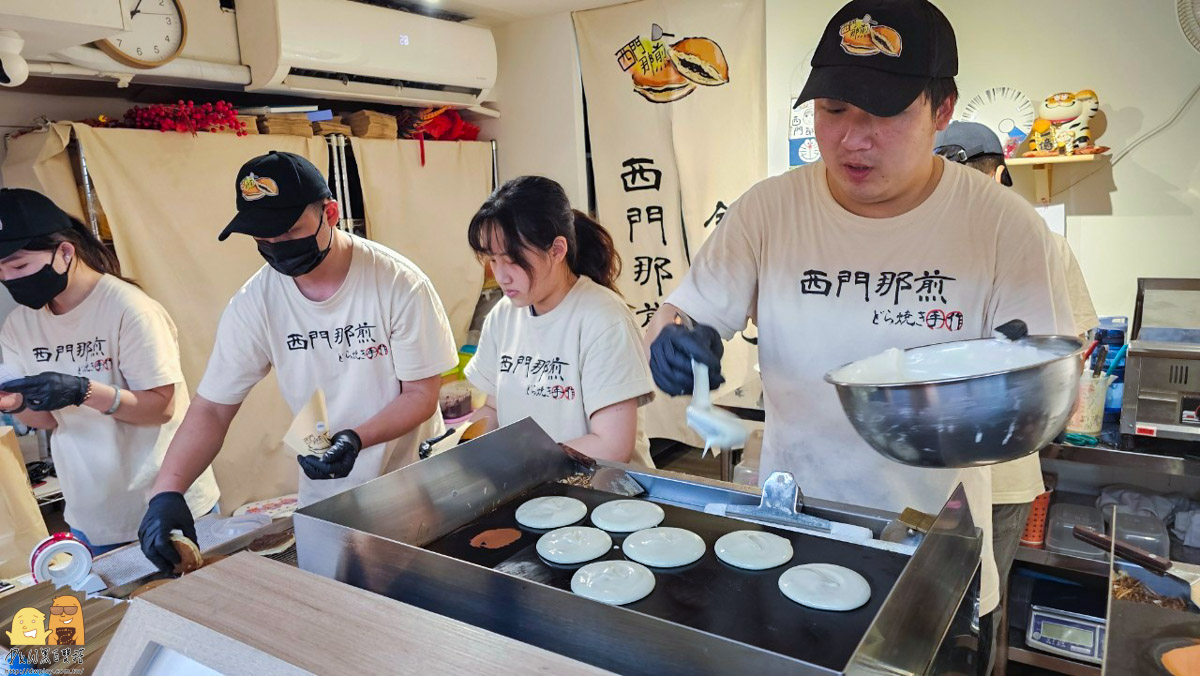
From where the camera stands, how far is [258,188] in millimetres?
1984

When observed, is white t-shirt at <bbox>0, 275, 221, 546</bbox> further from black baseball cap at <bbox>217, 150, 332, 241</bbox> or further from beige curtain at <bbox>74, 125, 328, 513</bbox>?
beige curtain at <bbox>74, 125, 328, 513</bbox>

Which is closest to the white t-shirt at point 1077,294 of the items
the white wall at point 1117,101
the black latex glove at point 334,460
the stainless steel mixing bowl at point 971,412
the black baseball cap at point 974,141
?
the black baseball cap at point 974,141

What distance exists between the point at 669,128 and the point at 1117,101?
226 cm

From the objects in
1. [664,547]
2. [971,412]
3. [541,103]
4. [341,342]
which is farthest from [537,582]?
[541,103]

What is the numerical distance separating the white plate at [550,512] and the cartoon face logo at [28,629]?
80 centimetres

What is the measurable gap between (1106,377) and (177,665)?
3178 mm

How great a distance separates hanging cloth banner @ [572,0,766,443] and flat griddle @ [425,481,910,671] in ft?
10.8

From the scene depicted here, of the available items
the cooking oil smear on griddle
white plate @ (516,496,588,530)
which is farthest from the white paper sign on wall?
the cooking oil smear on griddle

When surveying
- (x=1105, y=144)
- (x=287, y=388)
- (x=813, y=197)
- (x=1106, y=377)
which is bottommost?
(x=1106, y=377)

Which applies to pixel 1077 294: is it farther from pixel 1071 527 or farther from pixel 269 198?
pixel 269 198

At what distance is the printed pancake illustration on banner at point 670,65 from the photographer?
4.29 metres

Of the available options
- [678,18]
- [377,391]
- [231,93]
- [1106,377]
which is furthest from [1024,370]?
[231,93]

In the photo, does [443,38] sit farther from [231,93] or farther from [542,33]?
[231,93]

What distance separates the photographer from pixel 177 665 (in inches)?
37.1
